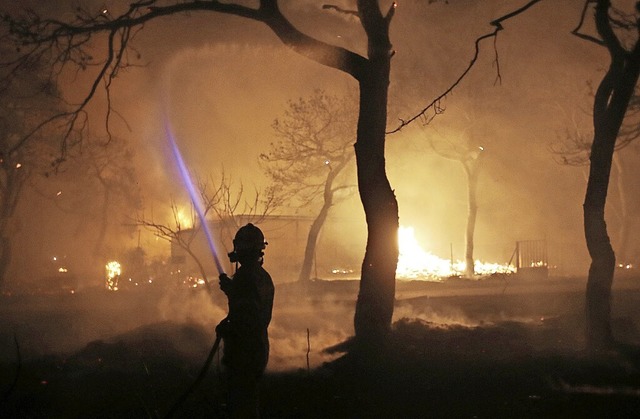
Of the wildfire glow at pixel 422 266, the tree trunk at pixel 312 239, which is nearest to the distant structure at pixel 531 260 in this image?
the wildfire glow at pixel 422 266

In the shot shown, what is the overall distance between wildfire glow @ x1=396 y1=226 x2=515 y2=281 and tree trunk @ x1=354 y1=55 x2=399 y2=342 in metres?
27.5

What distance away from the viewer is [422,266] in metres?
41.7

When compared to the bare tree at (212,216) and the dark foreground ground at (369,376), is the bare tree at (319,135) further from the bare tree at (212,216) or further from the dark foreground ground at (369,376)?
the dark foreground ground at (369,376)

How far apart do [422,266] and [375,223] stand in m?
31.8

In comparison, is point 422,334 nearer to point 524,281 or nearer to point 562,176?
point 524,281

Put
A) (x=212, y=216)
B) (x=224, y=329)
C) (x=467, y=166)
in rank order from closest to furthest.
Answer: (x=224, y=329) < (x=467, y=166) < (x=212, y=216)

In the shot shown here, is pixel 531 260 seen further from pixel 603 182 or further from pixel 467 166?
pixel 603 182

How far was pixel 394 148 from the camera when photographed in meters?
46.3

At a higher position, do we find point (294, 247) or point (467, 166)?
point (467, 166)

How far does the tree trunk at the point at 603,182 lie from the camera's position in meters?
11.4

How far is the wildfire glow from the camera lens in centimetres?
3925

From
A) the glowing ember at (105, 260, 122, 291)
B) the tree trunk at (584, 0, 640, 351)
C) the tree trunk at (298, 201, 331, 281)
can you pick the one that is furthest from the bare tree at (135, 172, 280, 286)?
the tree trunk at (584, 0, 640, 351)

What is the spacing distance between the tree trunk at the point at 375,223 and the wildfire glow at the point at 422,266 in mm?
27482

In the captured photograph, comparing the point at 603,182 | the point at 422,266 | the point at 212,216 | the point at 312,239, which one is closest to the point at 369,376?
the point at 603,182
